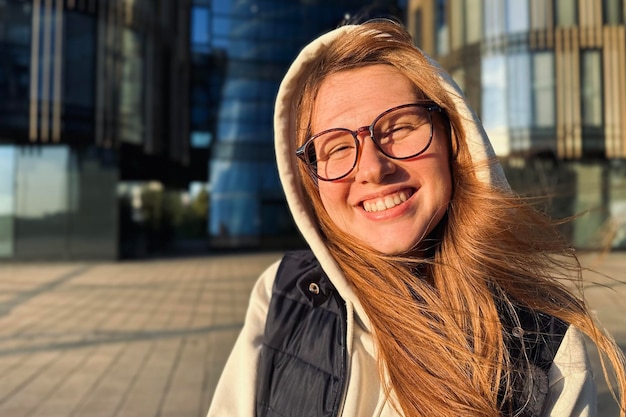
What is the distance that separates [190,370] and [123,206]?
12.8 m

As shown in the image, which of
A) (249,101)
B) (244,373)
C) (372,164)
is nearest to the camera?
(372,164)

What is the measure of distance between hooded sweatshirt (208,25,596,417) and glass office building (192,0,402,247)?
72.2 feet

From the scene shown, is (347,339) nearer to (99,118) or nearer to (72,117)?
(99,118)

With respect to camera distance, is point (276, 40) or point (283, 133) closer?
point (283, 133)

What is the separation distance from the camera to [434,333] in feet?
3.86

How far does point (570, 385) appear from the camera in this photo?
1090mm

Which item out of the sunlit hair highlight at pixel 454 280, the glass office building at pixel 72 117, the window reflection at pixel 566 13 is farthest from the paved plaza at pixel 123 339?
→ the window reflection at pixel 566 13

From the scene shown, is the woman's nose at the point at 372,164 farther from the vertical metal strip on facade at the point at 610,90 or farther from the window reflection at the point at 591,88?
the vertical metal strip on facade at the point at 610,90

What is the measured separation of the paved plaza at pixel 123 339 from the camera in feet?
13.1

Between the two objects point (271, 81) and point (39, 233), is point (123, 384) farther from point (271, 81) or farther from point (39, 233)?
point (271, 81)

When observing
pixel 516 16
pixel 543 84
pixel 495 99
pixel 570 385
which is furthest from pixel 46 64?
pixel 543 84

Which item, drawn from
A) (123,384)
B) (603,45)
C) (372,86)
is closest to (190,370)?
(123,384)

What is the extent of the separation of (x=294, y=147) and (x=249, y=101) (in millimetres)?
23606

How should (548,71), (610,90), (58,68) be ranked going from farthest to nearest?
1. (548,71)
2. (610,90)
3. (58,68)
